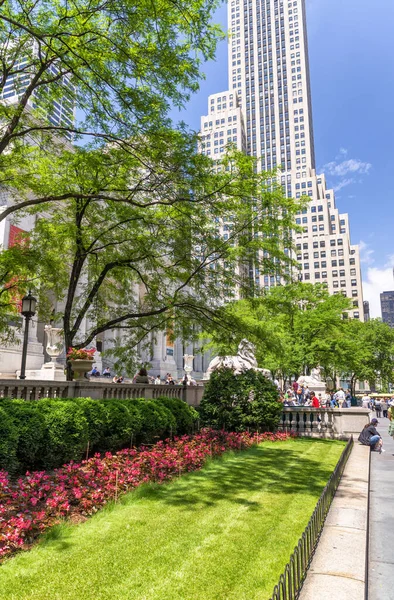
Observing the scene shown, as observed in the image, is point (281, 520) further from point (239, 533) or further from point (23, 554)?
point (23, 554)

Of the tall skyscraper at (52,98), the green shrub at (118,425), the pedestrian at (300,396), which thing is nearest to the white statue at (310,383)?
the pedestrian at (300,396)

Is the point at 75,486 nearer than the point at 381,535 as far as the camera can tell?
No

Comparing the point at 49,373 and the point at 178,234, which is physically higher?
the point at 178,234

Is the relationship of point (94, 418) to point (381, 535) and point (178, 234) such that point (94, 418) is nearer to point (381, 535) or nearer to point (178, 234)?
point (381, 535)

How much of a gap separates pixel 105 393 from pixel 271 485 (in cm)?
664

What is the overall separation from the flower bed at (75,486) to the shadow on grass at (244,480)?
1.21 feet

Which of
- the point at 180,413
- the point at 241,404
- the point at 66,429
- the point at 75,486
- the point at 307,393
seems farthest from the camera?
the point at 307,393

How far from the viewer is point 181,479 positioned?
9266 millimetres

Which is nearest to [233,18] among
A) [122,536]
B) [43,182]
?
[43,182]

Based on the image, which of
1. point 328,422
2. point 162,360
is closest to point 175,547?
point 328,422

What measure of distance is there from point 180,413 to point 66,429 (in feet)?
20.8

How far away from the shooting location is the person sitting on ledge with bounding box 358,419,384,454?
16.2 meters

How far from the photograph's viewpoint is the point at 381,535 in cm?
681

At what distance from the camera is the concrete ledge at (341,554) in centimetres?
418
